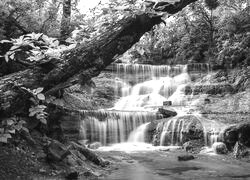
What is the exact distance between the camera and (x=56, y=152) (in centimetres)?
679

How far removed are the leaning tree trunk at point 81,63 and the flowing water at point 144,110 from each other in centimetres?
1078

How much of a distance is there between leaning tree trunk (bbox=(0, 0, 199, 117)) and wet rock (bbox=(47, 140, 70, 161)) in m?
3.20

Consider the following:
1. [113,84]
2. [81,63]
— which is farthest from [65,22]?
[113,84]

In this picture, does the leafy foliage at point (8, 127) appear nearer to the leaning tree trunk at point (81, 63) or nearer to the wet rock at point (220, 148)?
the leaning tree trunk at point (81, 63)

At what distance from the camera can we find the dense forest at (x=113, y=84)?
11.8 feet

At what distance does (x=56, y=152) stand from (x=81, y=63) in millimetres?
3586

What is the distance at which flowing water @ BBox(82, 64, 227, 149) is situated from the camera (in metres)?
15.1

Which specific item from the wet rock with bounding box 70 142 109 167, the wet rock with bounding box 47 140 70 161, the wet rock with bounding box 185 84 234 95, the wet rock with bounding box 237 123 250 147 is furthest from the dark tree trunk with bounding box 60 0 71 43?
the wet rock with bounding box 185 84 234 95

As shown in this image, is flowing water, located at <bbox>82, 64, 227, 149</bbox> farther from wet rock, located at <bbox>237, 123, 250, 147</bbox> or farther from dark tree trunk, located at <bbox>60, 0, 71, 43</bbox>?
dark tree trunk, located at <bbox>60, 0, 71, 43</bbox>

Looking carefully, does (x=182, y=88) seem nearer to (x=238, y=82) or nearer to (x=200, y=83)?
(x=200, y=83)

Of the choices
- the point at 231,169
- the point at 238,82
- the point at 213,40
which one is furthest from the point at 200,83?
the point at 231,169

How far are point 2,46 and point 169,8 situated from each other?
5.60 metres

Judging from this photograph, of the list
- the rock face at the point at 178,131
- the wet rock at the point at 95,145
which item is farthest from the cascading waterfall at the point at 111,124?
the rock face at the point at 178,131

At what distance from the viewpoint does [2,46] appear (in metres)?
8.08
